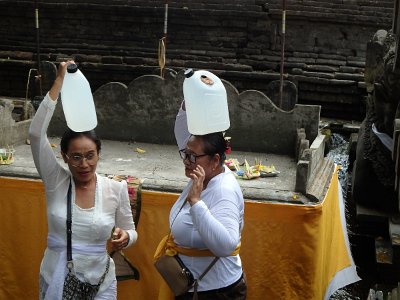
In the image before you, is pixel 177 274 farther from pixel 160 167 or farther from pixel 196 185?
pixel 160 167

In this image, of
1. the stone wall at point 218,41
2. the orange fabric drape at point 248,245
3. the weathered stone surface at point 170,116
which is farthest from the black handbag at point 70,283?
the stone wall at point 218,41

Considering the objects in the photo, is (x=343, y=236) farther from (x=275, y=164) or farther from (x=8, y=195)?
(x=8, y=195)

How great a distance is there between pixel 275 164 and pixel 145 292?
1.91 meters

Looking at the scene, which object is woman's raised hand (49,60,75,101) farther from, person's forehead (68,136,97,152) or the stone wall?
the stone wall

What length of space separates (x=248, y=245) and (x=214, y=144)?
5.53 feet

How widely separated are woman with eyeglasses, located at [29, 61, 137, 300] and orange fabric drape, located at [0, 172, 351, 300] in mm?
1406

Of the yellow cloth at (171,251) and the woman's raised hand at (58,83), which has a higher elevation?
the woman's raised hand at (58,83)

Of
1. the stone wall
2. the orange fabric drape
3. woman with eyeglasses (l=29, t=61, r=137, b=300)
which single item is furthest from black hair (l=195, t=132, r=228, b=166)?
the stone wall

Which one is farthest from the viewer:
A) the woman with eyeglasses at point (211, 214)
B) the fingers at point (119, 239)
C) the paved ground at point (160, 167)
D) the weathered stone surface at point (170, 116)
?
the weathered stone surface at point (170, 116)

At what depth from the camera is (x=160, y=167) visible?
492 centimetres

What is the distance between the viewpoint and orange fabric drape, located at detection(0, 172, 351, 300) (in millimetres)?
3756

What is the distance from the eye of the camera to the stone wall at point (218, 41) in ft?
32.8

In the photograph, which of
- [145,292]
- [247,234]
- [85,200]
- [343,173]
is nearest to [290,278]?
[247,234]

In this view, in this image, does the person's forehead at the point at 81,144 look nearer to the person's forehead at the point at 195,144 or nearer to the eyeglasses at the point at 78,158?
the eyeglasses at the point at 78,158
